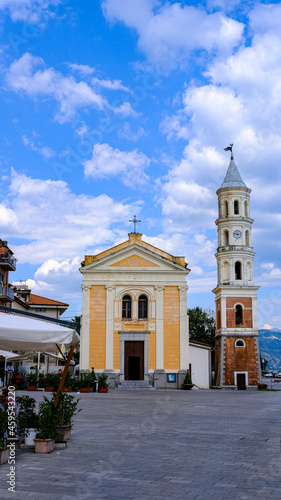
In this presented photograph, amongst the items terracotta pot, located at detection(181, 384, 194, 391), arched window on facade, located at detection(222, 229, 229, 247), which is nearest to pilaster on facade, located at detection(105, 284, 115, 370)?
terracotta pot, located at detection(181, 384, 194, 391)

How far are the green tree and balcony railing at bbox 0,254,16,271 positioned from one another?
86.1ft

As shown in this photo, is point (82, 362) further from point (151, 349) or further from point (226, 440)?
point (226, 440)

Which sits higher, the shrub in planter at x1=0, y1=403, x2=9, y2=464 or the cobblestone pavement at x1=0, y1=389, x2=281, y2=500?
the shrub in planter at x1=0, y1=403, x2=9, y2=464

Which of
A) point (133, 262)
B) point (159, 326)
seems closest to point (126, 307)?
point (159, 326)

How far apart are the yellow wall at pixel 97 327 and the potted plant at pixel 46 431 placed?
27143mm

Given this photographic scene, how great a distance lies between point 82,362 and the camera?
36.2 meters

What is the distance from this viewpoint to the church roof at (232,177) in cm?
4666

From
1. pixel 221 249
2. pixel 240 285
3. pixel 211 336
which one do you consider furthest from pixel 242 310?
pixel 211 336

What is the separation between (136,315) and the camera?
1465 inches

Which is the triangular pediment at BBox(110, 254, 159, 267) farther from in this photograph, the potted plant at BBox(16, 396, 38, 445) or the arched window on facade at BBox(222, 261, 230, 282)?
the potted plant at BBox(16, 396, 38, 445)

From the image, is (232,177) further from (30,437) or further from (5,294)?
(30,437)

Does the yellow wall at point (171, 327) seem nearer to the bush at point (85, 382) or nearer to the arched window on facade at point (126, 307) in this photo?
the arched window on facade at point (126, 307)

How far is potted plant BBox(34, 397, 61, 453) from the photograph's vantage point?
9.14 metres

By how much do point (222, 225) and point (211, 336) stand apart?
725 inches
